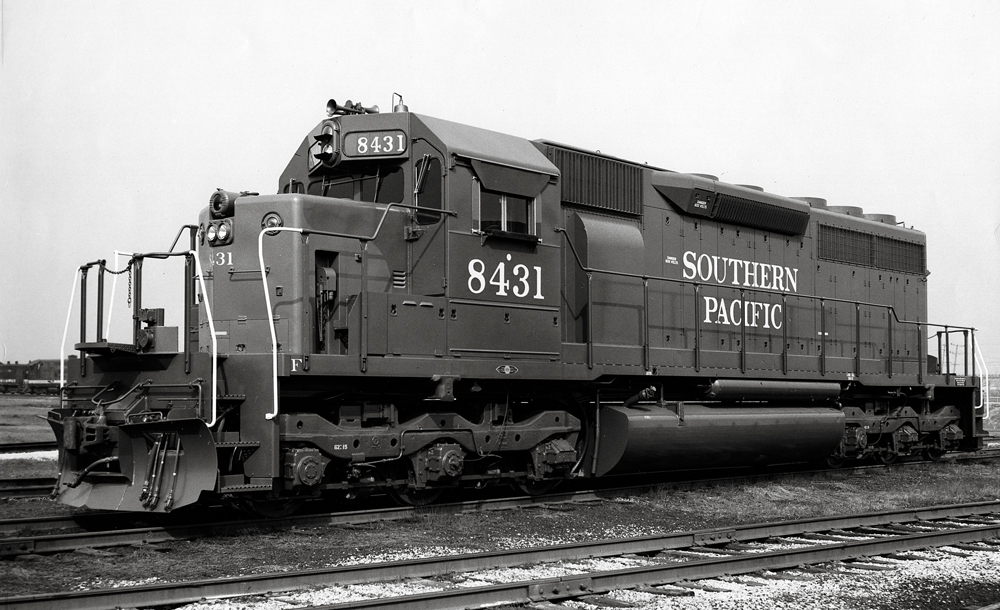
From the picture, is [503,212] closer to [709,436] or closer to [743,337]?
[709,436]

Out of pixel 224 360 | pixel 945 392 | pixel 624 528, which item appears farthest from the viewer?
pixel 945 392

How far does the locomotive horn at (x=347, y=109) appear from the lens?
29.8ft

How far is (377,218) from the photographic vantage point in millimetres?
8758

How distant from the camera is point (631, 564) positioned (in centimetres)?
686

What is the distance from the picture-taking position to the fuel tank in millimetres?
10312

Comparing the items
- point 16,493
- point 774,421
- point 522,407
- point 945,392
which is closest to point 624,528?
point 522,407

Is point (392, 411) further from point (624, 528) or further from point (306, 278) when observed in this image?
point (624, 528)

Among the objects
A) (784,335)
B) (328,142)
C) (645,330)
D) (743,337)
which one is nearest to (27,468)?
(328,142)

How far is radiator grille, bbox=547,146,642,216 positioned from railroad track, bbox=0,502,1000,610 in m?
4.21

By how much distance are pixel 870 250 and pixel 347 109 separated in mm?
9296

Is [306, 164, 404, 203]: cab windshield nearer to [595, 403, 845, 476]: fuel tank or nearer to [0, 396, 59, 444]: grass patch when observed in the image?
[595, 403, 845, 476]: fuel tank

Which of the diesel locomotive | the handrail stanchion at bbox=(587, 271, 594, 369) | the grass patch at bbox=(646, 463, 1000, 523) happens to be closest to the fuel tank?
the diesel locomotive

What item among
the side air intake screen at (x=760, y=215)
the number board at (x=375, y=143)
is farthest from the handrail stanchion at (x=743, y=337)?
the number board at (x=375, y=143)

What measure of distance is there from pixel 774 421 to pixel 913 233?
5.93 meters
